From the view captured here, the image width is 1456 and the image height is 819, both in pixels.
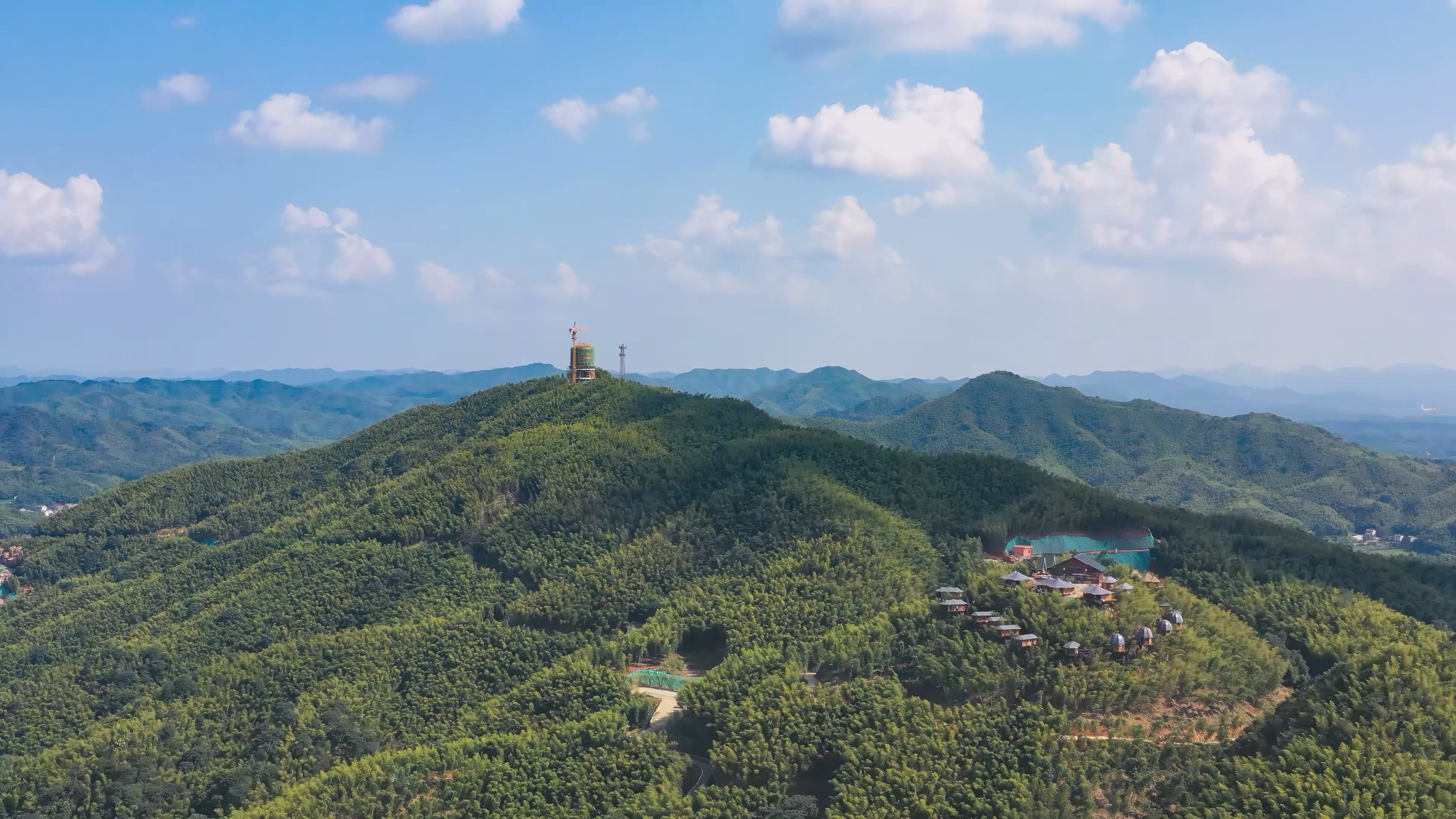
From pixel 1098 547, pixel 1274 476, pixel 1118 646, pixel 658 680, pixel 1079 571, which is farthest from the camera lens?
pixel 1274 476

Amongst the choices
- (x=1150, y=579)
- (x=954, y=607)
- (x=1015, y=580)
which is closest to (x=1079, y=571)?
(x=1015, y=580)

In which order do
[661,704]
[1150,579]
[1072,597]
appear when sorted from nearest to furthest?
[1072,597] → [661,704] → [1150,579]

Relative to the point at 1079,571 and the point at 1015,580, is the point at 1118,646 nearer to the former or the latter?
the point at 1015,580

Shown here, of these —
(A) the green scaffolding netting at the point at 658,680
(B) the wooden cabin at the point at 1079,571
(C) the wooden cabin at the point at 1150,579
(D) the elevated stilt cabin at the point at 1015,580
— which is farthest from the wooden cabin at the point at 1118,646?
(A) the green scaffolding netting at the point at 658,680

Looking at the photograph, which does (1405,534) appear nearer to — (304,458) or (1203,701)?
(1203,701)

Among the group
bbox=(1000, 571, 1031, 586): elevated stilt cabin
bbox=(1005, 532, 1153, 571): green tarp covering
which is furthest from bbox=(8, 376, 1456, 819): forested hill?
bbox=(1005, 532, 1153, 571): green tarp covering

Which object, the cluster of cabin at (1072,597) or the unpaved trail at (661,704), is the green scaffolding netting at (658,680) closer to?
the unpaved trail at (661,704)

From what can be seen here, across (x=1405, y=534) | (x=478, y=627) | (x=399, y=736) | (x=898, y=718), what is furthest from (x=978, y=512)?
(x=1405, y=534)

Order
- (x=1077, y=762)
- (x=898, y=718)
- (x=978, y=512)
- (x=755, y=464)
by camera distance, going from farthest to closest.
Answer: (x=755, y=464), (x=978, y=512), (x=898, y=718), (x=1077, y=762)

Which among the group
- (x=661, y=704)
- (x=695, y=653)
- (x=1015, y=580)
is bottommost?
(x=661, y=704)
